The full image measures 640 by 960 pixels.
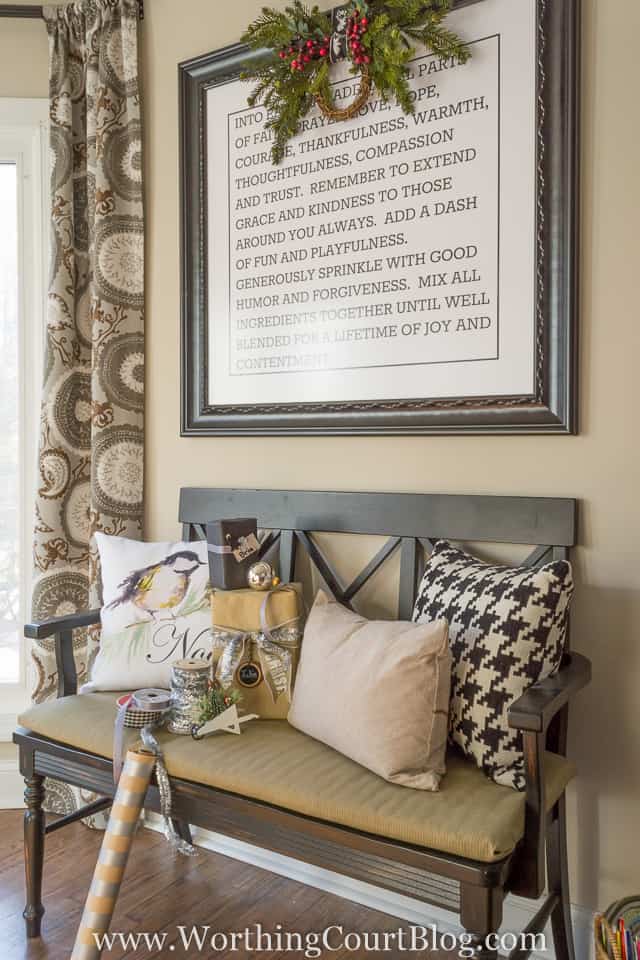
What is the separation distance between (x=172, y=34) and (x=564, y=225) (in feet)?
4.75

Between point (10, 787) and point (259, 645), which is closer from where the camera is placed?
point (259, 645)

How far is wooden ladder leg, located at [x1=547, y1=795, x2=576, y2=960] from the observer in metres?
1.75

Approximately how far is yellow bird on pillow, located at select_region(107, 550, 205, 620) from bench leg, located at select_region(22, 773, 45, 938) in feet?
1.60

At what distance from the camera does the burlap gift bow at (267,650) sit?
1954 millimetres

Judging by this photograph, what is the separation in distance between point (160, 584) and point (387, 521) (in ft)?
2.09

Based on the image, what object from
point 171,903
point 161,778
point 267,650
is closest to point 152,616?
point 267,650

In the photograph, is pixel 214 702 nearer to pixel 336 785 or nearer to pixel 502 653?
pixel 336 785

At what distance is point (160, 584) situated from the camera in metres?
2.20

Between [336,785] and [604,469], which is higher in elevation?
[604,469]

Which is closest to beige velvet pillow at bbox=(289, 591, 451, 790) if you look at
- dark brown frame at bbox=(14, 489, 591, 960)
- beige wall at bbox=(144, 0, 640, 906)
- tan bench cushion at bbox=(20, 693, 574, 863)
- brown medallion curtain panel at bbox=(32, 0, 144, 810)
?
tan bench cushion at bbox=(20, 693, 574, 863)

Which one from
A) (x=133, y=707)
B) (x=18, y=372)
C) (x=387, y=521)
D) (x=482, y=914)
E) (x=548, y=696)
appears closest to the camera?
(x=482, y=914)

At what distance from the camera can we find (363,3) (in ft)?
6.64

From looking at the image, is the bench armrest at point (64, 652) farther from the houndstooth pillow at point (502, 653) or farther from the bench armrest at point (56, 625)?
the houndstooth pillow at point (502, 653)

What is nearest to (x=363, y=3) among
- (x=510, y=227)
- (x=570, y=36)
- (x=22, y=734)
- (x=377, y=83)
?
(x=377, y=83)
